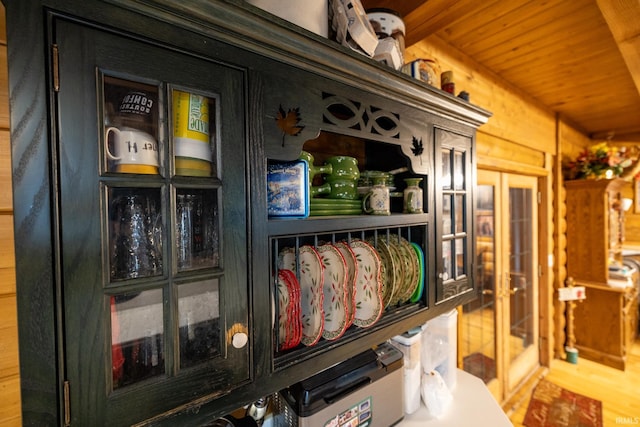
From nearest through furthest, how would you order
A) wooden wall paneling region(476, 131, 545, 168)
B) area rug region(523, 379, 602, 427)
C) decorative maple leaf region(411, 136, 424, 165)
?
decorative maple leaf region(411, 136, 424, 165) → wooden wall paneling region(476, 131, 545, 168) → area rug region(523, 379, 602, 427)

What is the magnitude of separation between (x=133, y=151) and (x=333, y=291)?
581 millimetres

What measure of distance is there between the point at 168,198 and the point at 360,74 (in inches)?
22.5

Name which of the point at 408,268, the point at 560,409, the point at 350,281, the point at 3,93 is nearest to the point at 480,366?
the point at 560,409

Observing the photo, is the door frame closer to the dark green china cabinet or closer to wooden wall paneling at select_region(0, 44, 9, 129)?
the dark green china cabinet

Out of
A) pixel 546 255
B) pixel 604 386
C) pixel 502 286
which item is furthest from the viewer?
pixel 546 255

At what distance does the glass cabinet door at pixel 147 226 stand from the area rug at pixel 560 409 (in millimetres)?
2747

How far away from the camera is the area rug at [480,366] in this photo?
2.06m

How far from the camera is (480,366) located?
2146mm

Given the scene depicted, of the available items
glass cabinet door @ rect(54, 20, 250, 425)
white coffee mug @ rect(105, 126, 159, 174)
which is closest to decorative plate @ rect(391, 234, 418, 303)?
glass cabinet door @ rect(54, 20, 250, 425)

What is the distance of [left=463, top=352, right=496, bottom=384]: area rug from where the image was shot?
6.75 ft

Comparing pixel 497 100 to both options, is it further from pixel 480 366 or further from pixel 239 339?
pixel 239 339

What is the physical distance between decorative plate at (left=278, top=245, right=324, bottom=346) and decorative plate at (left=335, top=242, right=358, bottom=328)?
80 mm

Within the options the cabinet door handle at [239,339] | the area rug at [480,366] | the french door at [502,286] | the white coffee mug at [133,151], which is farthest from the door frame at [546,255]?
the white coffee mug at [133,151]

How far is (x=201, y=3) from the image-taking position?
527mm
